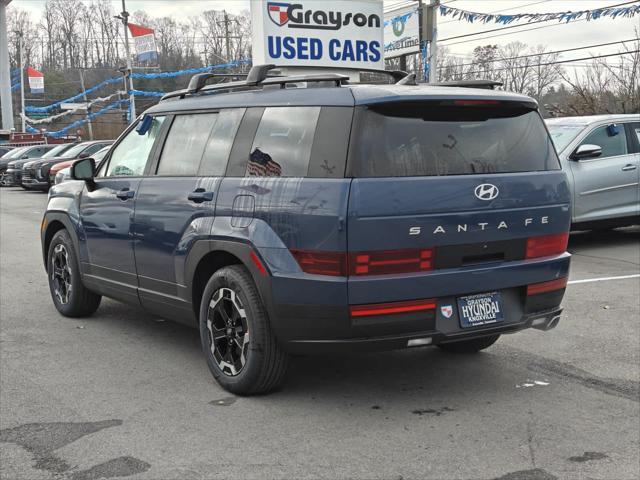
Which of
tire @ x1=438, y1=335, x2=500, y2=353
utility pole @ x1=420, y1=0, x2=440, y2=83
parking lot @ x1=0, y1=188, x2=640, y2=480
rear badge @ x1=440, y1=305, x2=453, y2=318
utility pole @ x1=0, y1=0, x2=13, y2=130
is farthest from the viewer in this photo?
utility pole @ x1=0, y1=0, x2=13, y2=130

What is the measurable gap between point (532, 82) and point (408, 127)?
5096cm

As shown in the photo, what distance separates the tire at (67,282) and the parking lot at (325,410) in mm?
174

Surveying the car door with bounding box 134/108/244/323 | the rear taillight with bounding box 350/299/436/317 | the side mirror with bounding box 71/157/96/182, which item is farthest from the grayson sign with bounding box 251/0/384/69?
the rear taillight with bounding box 350/299/436/317

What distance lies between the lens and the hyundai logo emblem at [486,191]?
445cm

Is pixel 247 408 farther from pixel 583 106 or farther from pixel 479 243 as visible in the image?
pixel 583 106

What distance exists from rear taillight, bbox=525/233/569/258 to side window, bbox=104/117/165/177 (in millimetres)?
2909

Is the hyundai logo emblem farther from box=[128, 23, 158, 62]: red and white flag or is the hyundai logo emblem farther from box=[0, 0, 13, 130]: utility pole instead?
box=[0, 0, 13, 130]: utility pole

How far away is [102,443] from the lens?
4.04 meters

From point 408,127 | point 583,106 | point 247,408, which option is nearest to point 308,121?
point 408,127

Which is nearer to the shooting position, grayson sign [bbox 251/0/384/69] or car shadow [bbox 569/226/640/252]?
car shadow [bbox 569/226/640/252]

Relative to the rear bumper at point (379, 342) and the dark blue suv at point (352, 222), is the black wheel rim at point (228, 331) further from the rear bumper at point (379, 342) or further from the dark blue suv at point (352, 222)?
the rear bumper at point (379, 342)

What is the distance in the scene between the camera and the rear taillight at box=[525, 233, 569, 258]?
15.5 ft

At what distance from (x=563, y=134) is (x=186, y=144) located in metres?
7.22

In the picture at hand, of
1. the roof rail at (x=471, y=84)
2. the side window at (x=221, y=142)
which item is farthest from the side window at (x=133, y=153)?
the roof rail at (x=471, y=84)
